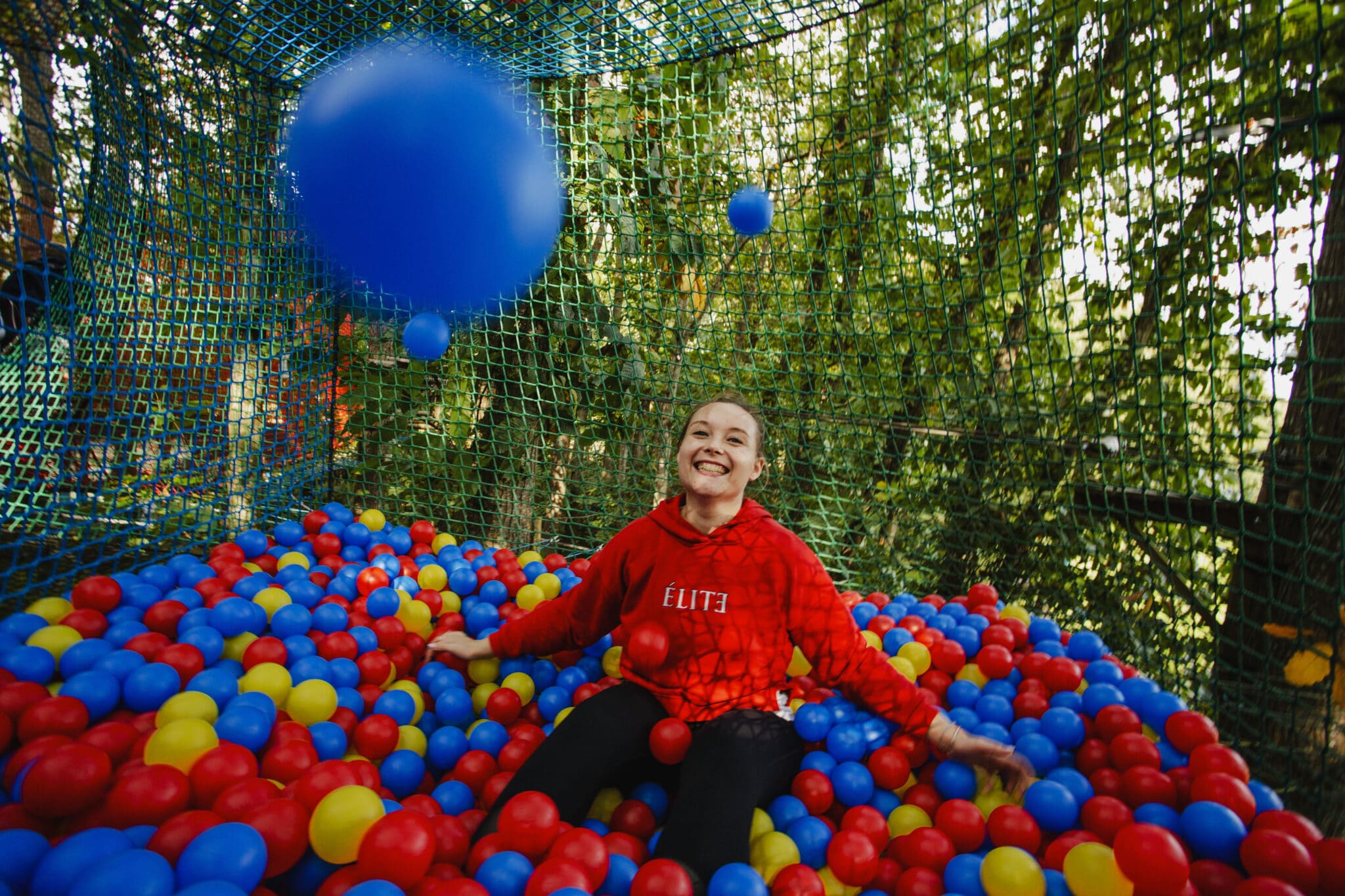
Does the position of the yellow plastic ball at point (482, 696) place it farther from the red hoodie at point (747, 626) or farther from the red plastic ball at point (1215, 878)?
the red plastic ball at point (1215, 878)

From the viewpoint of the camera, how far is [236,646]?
195 cm

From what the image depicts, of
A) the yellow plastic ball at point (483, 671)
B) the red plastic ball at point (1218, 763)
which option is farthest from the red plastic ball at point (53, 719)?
the red plastic ball at point (1218, 763)

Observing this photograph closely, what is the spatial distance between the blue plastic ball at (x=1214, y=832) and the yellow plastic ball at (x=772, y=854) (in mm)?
737

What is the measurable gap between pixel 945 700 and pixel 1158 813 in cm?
67

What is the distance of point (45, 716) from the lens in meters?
1.42

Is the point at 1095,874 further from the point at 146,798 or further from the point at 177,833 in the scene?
the point at 146,798

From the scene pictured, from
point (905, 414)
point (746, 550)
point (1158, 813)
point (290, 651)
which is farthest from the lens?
point (905, 414)

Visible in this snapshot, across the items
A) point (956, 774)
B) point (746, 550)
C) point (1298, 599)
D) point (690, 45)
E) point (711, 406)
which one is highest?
point (690, 45)

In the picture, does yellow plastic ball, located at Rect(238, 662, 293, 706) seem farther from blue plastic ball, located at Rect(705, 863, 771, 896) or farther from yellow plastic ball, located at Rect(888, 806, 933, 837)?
yellow plastic ball, located at Rect(888, 806, 933, 837)

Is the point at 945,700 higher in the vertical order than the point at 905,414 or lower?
lower

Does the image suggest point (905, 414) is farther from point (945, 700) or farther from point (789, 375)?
point (945, 700)

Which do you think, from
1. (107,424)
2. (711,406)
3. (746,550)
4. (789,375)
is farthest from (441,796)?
(789,375)

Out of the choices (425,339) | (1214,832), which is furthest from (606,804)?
(425,339)

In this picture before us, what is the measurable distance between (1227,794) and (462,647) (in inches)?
71.2
